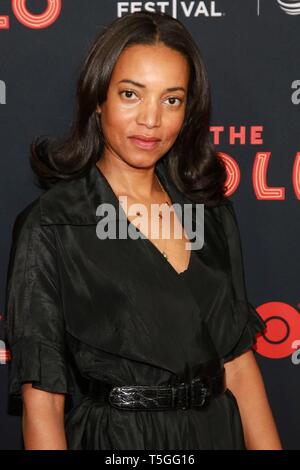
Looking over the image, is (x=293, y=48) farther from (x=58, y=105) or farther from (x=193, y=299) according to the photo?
(x=193, y=299)

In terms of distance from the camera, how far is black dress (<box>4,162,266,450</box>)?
1479 millimetres

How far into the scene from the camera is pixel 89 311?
151 centimetres

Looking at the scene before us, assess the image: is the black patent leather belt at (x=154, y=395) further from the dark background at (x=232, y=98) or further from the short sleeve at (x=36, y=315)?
the dark background at (x=232, y=98)

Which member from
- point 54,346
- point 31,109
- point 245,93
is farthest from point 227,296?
point 31,109

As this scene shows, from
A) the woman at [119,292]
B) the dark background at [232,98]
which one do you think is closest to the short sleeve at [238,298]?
the woman at [119,292]

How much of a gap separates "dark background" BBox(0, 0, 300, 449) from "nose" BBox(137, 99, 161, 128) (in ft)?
1.42

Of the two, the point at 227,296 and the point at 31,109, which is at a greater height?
the point at 31,109

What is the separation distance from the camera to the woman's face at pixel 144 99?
4.93 feet

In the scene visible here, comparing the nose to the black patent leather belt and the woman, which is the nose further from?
the black patent leather belt

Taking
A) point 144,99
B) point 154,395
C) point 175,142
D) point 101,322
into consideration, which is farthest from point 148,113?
point 154,395

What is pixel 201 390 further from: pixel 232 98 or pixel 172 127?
pixel 232 98

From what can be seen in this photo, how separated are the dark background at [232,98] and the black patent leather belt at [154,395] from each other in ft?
1.68

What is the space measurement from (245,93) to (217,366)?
0.72 meters

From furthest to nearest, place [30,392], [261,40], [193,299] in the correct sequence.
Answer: [261,40] < [193,299] < [30,392]
